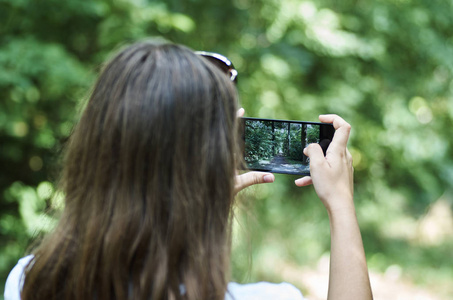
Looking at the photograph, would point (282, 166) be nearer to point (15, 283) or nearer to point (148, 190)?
point (148, 190)

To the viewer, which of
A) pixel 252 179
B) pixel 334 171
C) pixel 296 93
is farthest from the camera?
pixel 296 93

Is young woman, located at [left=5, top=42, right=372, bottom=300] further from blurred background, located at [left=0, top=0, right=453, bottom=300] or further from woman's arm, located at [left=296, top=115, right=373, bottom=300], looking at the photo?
blurred background, located at [left=0, top=0, right=453, bottom=300]

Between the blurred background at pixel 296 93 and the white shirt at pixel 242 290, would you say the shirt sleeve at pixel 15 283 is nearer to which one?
the white shirt at pixel 242 290

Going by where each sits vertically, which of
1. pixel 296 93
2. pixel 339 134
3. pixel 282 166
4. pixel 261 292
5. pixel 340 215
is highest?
pixel 296 93

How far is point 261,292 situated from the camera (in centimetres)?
99

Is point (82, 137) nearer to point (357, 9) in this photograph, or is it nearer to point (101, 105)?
point (101, 105)

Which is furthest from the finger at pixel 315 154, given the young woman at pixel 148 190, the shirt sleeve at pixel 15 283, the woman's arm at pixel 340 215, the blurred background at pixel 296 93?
the blurred background at pixel 296 93

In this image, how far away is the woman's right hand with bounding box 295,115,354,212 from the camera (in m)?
1.10

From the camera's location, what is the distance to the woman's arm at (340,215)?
100cm

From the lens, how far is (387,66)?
4.59 m

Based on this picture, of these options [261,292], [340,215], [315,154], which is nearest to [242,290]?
[261,292]

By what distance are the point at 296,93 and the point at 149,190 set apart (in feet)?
11.4

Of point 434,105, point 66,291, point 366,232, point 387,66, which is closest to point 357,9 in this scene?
point 387,66

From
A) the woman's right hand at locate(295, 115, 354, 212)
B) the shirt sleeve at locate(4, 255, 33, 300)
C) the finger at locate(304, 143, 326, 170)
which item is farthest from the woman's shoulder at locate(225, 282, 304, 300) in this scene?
the shirt sleeve at locate(4, 255, 33, 300)
